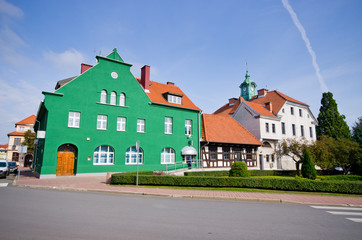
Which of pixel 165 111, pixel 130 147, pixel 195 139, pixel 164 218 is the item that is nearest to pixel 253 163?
pixel 195 139

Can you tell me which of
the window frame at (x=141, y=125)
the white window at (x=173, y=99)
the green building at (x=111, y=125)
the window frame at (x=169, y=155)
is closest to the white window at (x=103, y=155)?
the green building at (x=111, y=125)

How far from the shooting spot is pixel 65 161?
67.9 feet

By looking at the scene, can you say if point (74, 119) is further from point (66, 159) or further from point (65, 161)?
point (65, 161)

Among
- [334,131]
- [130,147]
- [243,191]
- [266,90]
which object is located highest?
[266,90]

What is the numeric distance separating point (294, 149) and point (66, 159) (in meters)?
28.4

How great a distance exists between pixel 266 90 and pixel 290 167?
15711 mm

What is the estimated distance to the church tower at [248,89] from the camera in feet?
171

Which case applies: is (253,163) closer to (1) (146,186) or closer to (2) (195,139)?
(2) (195,139)

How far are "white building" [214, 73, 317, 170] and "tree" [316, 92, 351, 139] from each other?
11.7 ft

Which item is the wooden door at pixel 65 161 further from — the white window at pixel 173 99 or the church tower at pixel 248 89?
the church tower at pixel 248 89

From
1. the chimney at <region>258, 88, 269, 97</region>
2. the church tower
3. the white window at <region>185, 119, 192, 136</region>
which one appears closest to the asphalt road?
the white window at <region>185, 119, 192, 136</region>

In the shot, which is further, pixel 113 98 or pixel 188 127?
pixel 188 127

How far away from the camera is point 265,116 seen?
34.2 m

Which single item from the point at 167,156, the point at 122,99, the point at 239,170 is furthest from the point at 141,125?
the point at 239,170
